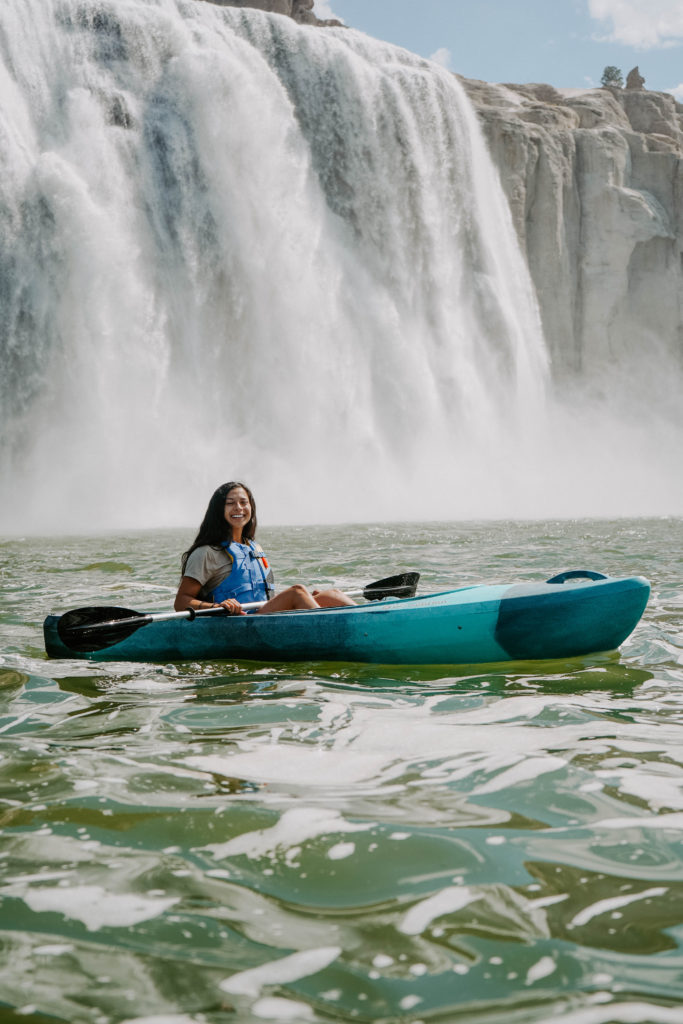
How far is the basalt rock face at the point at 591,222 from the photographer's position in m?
31.4

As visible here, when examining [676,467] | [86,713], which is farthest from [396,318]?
[86,713]

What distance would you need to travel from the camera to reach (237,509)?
5.94 metres

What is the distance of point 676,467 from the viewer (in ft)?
105

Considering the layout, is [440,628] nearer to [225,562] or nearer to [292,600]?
[292,600]

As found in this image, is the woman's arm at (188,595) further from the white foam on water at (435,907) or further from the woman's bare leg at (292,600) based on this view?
the white foam on water at (435,907)

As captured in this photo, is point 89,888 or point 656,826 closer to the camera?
point 89,888

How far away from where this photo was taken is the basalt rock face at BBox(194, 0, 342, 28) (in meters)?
36.1

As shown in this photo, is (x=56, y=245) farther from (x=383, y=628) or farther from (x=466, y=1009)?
(x=466, y=1009)

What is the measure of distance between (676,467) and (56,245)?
Answer: 2039cm

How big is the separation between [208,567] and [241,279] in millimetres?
19422

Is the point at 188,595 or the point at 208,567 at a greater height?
the point at 208,567

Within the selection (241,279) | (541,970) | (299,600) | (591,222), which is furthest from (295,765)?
(591,222)

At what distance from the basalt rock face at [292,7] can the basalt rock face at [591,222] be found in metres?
6.99

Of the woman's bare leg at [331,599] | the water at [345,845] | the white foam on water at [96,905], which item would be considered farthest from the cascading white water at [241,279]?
the white foam on water at [96,905]
